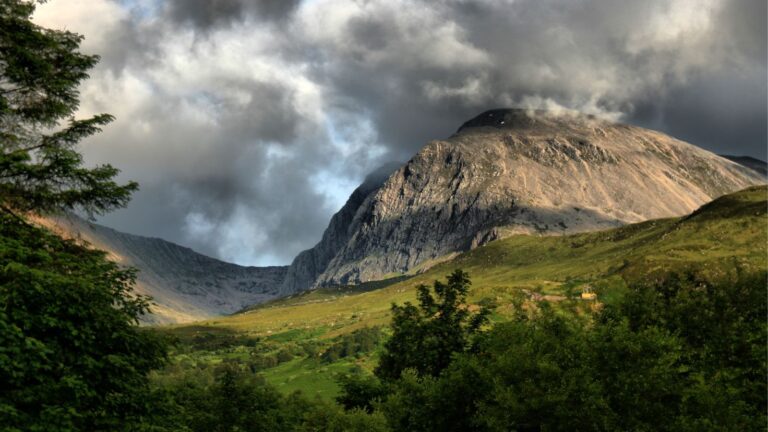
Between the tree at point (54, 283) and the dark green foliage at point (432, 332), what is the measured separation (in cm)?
4283

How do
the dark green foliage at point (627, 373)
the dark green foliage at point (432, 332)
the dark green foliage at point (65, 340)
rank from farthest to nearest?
the dark green foliage at point (432, 332), the dark green foliage at point (627, 373), the dark green foliage at point (65, 340)

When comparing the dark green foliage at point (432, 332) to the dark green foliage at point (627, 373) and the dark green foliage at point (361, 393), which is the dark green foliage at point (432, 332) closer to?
the dark green foliage at point (361, 393)

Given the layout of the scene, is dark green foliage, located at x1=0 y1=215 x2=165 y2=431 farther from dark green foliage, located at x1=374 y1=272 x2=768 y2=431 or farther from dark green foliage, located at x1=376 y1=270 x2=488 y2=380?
dark green foliage, located at x1=376 y1=270 x2=488 y2=380

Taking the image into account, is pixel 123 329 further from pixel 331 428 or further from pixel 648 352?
pixel 331 428

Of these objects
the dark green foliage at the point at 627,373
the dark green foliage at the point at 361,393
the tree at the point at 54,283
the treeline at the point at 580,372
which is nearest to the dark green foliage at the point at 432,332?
the treeline at the point at 580,372

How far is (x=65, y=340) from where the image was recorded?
24141 mm

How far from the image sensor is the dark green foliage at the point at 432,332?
67.9 metres

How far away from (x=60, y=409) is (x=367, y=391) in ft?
201

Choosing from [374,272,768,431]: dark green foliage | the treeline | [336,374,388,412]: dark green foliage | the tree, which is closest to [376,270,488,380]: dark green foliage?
the treeline

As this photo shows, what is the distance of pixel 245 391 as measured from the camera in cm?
7944

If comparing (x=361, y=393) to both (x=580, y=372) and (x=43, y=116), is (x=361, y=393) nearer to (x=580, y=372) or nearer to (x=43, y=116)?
(x=580, y=372)

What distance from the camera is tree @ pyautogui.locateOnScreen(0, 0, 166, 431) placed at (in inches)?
826

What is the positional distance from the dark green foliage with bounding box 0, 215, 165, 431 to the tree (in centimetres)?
5

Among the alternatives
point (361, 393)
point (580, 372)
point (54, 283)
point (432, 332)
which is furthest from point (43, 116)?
point (361, 393)
